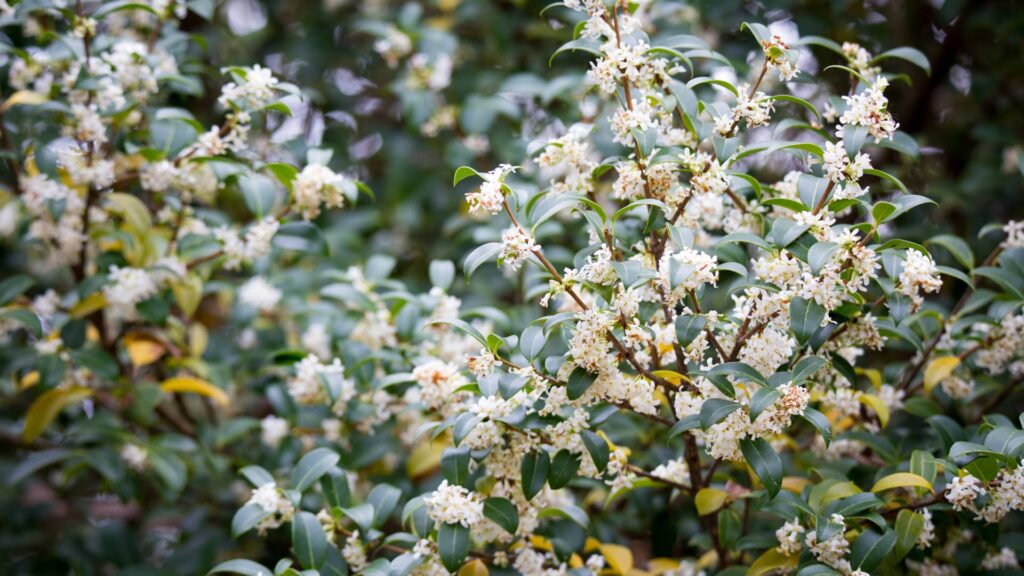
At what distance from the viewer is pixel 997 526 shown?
71.9 inches

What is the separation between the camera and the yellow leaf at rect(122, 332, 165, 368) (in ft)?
8.55

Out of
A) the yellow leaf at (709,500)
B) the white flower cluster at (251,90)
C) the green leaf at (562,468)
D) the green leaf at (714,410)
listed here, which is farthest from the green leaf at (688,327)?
the white flower cluster at (251,90)

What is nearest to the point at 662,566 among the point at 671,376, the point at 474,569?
the point at 474,569

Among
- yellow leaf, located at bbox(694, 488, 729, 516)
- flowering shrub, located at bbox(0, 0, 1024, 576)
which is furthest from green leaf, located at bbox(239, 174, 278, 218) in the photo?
yellow leaf, located at bbox(694, 488, 729, 516)

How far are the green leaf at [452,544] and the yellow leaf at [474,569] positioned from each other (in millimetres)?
127

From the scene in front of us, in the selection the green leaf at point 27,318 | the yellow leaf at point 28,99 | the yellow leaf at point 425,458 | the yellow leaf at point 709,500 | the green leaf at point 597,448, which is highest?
the yellow leaf at point 28,99

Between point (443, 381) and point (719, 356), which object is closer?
point (719, 356)

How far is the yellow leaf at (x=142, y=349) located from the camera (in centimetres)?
261

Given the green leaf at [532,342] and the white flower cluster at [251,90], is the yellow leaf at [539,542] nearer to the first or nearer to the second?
the green leaf at [532,342]

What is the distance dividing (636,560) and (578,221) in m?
1.14

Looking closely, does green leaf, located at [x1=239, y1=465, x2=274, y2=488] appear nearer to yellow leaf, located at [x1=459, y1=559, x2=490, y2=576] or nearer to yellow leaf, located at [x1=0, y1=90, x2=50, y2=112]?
yellow leaf, located at [x1=459, y1=559, x2=490, y2=576]

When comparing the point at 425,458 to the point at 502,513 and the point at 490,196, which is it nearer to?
the point at 502,513

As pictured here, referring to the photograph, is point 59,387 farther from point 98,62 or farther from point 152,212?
point 98,62

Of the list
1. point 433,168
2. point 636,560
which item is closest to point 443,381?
point 636,560
